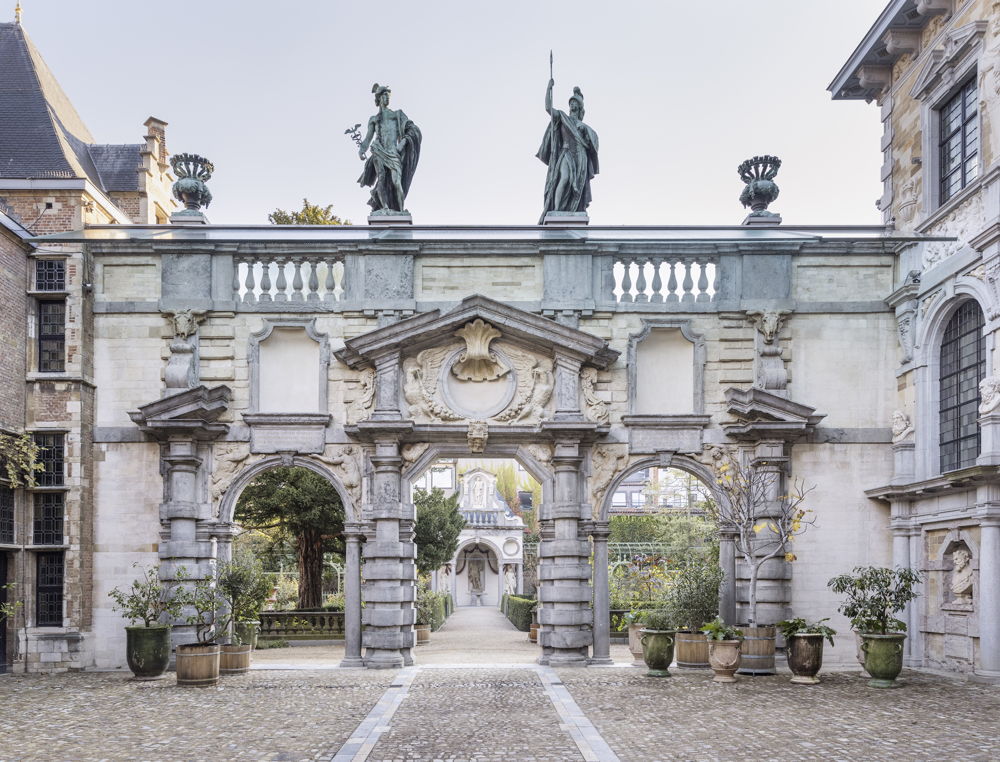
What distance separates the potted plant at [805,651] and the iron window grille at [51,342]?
12.2m

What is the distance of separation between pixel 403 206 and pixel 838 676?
10.4 m

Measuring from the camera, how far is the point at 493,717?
12656 millimetres

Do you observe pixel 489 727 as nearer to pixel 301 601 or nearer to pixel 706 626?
pixel 706 626

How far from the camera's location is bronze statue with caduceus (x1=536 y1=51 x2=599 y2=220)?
19219 mm

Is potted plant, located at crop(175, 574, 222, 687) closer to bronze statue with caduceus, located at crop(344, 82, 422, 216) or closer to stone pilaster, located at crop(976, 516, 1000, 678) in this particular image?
bronze statue with caduceus, located at crop(344, 82, 422, 216)

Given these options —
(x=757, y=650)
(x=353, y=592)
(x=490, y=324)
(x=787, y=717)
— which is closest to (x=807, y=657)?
(x=757, y=650)

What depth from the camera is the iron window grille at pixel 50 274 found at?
18.3 metres

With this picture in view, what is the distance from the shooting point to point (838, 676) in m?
16.5

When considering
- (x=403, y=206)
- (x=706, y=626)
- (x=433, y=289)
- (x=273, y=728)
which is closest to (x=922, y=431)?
(x=706, y=626)

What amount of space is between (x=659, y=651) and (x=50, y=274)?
37.4ft

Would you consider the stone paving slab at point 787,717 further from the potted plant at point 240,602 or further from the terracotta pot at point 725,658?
the potted plant at point 240,602

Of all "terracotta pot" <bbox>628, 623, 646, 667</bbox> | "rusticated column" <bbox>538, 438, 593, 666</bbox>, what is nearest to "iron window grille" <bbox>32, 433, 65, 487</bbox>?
"rusticated column" <bbox>538, 438, 593, 666</bbox>

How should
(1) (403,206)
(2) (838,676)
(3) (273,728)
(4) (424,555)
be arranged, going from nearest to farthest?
(3) (273,728), (2) (838,676), (1) (403,206), (4) (424,555)

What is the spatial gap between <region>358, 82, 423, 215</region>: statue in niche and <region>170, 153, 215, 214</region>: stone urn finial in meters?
2.78
